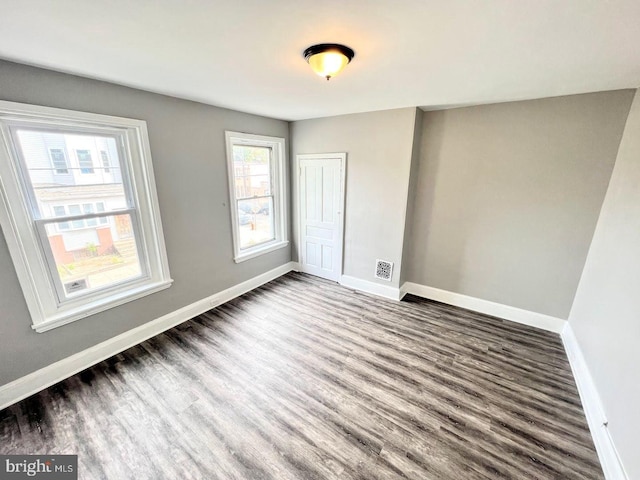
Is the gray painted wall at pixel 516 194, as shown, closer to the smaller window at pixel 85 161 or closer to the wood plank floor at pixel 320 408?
the wood plank floor at pixel 320 408

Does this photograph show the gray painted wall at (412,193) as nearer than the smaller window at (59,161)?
No

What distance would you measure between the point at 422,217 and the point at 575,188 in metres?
1.52

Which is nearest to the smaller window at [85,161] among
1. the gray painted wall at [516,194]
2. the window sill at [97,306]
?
the window sill at [97,306]

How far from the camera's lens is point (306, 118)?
381 centimetres

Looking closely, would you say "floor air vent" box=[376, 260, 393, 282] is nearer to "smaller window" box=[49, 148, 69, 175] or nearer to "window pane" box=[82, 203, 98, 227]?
"window pane" box=[82, 203, 98, 227]

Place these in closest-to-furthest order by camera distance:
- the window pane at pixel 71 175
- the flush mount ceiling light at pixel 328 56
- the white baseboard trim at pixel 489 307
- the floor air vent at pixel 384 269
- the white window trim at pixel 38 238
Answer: the flush mount ceiling light at pixel 328 56 → the white window trim at pixel 38 238 → the window pane at pixel 71 175 → the white baseboard trim at pixel 489 307 → the floor air vent at pixel 384 269

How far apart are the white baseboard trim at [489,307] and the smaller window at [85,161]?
12.4 ft

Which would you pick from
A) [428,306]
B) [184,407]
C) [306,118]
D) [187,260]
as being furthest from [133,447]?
[306,118]

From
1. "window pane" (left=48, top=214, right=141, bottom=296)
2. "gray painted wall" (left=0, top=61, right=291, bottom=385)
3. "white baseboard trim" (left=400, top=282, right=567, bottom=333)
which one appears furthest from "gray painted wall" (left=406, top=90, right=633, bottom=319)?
"window pane" (left=48, top=214, right=141, bottom=296)

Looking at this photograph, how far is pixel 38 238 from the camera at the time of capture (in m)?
1.98

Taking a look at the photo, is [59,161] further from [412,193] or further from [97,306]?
[412,193]

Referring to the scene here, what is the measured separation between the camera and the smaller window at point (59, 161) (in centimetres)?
204

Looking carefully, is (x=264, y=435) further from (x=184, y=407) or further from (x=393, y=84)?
(x=393, y=84)

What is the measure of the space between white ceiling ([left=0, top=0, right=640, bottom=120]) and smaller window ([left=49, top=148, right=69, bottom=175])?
615 millimetres
